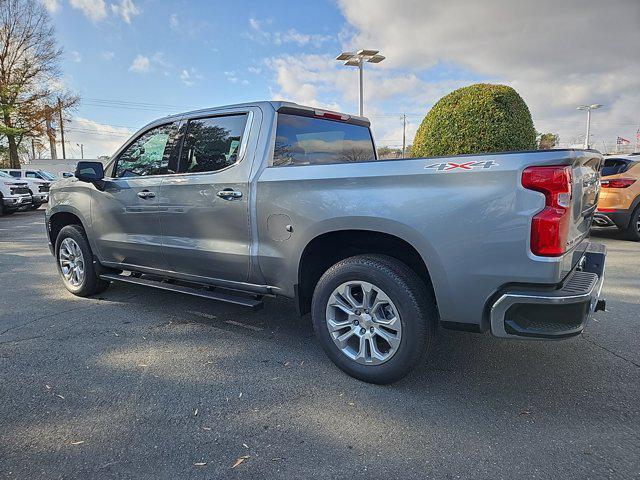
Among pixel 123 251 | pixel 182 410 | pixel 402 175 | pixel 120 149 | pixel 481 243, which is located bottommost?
pixel 182 410

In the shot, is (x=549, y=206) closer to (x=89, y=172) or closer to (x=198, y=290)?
(x=198, y=290)

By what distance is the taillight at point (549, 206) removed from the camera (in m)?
2.26

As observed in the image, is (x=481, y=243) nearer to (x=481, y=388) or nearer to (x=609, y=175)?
(x=481, y=388)

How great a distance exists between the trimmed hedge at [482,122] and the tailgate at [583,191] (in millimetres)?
5746

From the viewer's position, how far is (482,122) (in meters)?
9.03

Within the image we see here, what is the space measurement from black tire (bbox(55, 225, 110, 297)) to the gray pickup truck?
212 mm

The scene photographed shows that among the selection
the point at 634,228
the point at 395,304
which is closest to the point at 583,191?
the point at 395,304

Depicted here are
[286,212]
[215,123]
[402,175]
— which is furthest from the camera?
[215,123]

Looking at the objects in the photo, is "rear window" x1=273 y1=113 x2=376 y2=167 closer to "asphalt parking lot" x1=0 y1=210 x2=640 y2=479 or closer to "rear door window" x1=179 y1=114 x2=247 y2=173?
"rear door window" x1=179 y1=114 x2=247 y2=173

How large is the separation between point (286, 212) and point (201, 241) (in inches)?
37.6

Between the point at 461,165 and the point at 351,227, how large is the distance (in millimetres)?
786

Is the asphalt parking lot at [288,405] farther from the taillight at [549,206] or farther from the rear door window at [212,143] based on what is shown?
the rear door window at [212,143]

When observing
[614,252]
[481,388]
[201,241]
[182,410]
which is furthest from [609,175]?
[182,410]

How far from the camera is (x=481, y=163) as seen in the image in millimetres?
2406
